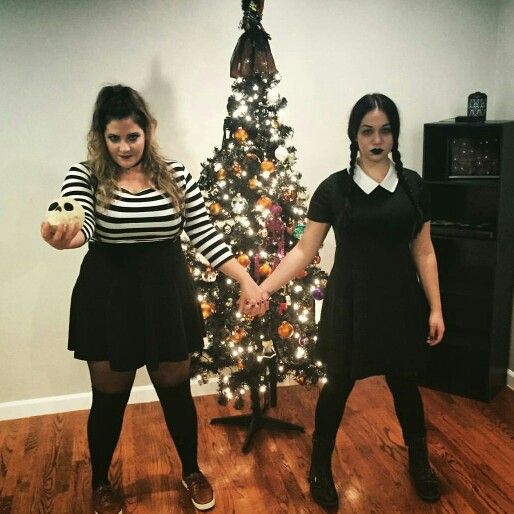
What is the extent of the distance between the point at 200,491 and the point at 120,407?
1.60ft

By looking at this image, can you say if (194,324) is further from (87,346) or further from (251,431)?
(251,431)

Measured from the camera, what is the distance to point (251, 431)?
8.76 feet

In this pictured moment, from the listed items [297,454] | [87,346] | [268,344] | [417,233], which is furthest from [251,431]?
[417,233]

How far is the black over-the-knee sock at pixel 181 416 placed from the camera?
2047 millimetres

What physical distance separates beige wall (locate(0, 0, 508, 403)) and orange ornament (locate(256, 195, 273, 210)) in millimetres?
658

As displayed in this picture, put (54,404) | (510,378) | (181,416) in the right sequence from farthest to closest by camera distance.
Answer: (510,378)
(54,404)
(181,416)

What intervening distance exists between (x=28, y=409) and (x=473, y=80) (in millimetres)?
3126

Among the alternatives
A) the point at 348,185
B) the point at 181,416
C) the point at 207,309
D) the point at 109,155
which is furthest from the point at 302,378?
the point at 109,155

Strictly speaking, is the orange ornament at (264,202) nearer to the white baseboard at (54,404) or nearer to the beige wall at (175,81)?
the beige wall at (175,81)

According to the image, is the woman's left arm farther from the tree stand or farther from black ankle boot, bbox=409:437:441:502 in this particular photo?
the tree stand

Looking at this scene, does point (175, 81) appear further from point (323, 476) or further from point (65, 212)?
point (323, 476)

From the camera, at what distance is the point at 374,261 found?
1945 millimetres

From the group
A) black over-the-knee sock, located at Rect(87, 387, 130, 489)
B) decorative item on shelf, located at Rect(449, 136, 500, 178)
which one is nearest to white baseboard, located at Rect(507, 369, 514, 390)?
decorative item on shelf, located at Rect(449, 136, 500, 178)

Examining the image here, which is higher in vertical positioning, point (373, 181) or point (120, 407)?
point (373, 181)
